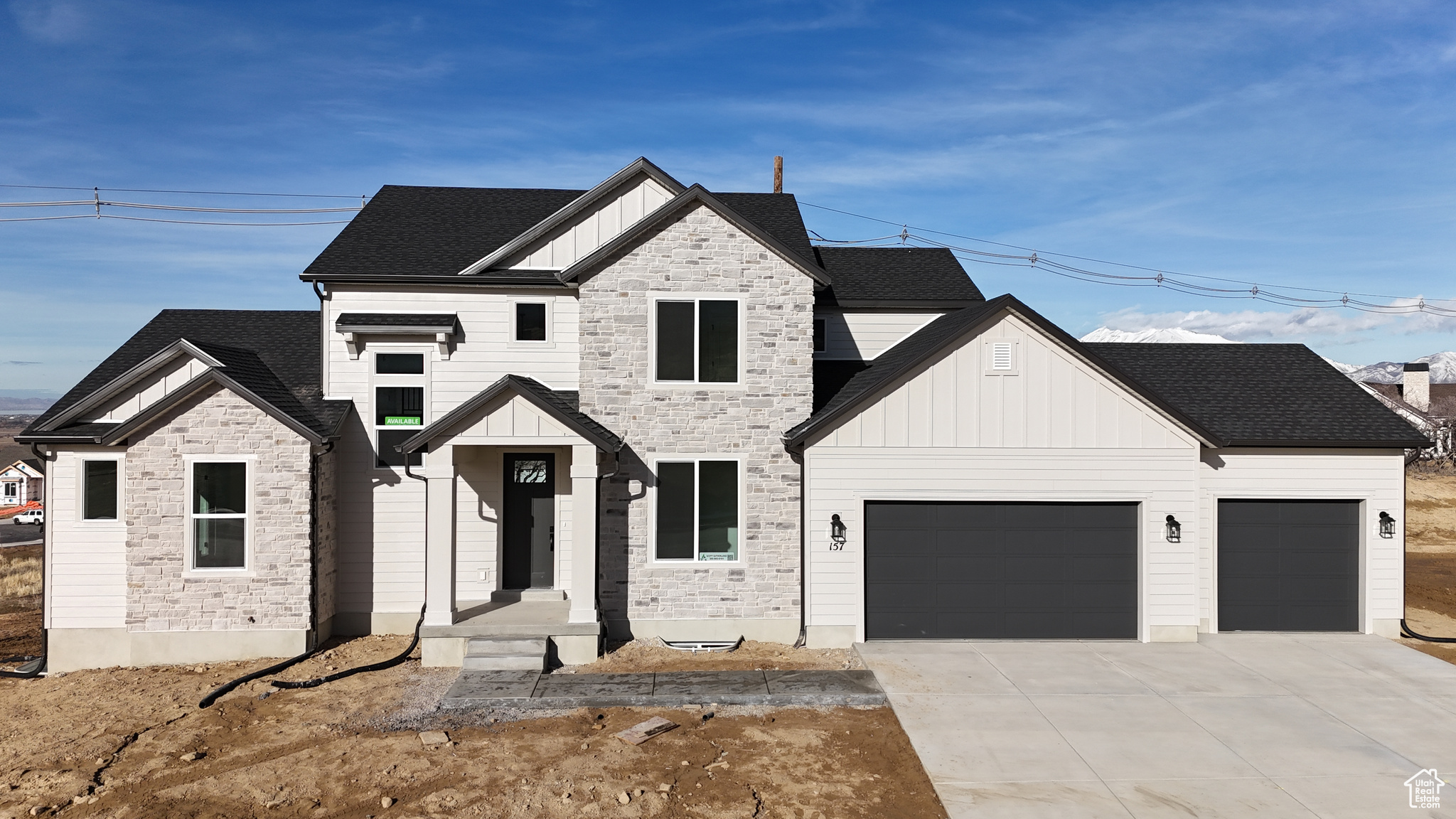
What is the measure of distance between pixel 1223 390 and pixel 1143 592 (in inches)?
161

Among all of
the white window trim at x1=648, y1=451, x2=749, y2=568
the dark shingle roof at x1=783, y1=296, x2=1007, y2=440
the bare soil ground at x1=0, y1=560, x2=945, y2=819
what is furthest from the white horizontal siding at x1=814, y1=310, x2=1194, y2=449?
the bare soil ground at x1=0, y1=560, x2=945, y2=819

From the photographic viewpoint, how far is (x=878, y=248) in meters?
17.7

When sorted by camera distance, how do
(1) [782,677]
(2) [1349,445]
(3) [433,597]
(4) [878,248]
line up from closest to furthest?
(1) [782,677], (3) [433,597], (2) [1349,445], (4) [878,248]

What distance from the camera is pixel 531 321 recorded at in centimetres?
1386

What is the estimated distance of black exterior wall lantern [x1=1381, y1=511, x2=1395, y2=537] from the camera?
1278cm

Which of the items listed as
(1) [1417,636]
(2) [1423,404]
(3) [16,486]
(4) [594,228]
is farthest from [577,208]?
(3) [16,486]

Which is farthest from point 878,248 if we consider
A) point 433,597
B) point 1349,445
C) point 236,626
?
point 236,626

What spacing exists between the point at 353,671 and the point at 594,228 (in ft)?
25.7

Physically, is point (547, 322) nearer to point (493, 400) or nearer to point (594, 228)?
point (594, 228)

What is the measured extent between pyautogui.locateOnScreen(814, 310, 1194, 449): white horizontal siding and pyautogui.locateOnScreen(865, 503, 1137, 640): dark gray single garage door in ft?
3.34

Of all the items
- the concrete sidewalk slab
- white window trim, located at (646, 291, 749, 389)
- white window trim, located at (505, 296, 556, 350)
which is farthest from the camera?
white window trim, located at (505, 296, 556, 350)

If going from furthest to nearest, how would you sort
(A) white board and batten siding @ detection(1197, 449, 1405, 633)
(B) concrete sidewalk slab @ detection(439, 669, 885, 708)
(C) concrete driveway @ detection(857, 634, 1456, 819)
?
Result: (A) white board and batten siding @ detection(1197, 449, 1405, 633), (B) concrete sidewalk slab @ detection(439, 669, 885, 708), (C) concrete driveway @ detection(857, 634, 1456, 819)

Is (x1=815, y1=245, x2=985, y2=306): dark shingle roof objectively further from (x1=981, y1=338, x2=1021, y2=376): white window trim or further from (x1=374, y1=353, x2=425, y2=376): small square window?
(x1=374, y1=353, x2=425, y2=376): small square window

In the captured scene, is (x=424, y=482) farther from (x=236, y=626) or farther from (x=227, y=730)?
(x=227, y=730)
